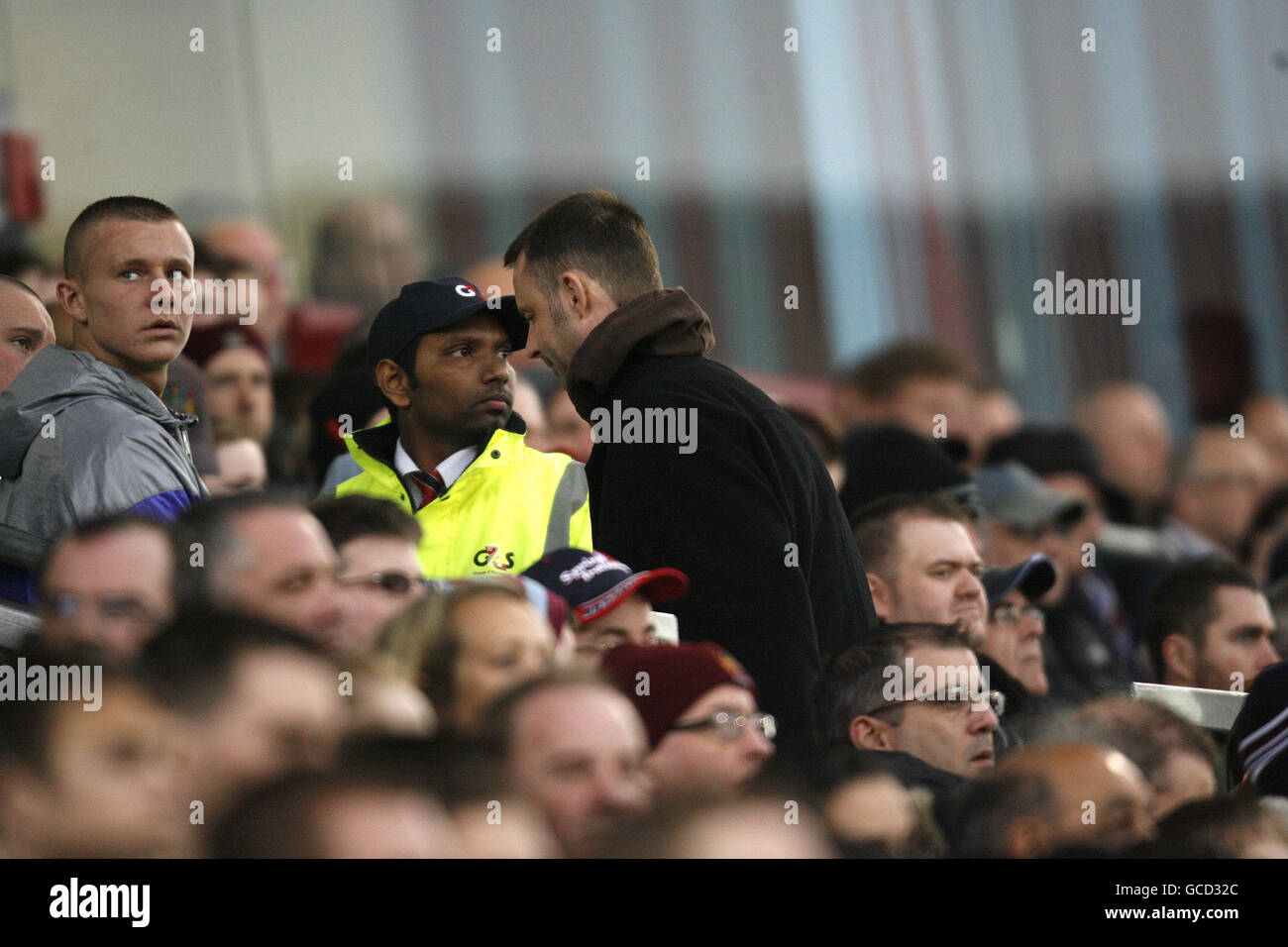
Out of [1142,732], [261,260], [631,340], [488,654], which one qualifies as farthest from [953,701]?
[261,260]

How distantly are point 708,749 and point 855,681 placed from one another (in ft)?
1.99

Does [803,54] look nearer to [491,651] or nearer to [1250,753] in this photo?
[1250,753]

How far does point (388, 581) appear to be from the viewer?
2.96 metres

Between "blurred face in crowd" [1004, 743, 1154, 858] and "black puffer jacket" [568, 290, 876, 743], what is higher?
"black puffer jacket" [568, 290, 876, 743]

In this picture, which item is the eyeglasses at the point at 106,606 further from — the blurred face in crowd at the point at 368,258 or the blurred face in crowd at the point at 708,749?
the blurred face in crowd at the point at 368,258

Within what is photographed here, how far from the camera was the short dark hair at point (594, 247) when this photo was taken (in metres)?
3.75

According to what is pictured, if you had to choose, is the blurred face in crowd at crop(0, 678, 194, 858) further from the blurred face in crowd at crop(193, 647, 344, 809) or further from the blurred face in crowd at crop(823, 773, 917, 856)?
the blurred face in crowd at crop(823, 773, 917, 856)

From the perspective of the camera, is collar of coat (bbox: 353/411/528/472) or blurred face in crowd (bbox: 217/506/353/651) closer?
blurred face in crowd (bbox: 217/506/353/651)

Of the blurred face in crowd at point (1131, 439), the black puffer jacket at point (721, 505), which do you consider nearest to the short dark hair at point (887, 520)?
the black puffer jacket at point (721, 505)

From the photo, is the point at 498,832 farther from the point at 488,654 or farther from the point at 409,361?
the point at 409,361

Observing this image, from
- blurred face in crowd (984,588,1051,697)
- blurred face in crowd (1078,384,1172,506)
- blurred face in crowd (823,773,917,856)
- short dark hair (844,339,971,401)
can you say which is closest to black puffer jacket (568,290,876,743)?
blurred face in crowd (823,773,917,856)

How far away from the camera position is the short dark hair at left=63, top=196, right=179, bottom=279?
133 inches

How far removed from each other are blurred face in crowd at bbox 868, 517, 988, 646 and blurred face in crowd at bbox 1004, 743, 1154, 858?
153 centimetres

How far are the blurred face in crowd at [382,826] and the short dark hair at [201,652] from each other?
1.12 ft
